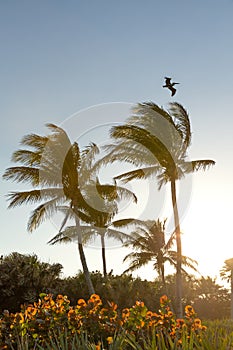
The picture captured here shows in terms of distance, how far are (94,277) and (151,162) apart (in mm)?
6902

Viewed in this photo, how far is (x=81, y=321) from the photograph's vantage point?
814cm

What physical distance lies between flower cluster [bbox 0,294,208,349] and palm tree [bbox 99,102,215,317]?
1466 cm

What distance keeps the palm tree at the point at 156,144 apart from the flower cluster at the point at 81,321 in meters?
14.7

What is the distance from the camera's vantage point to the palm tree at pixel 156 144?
2278cm

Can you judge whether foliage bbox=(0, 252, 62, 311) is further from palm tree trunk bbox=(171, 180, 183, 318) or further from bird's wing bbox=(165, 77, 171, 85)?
bird's wing bbox=(165, 77, 171, 85)

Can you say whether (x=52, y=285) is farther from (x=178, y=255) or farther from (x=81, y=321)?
(x=81, y=321)

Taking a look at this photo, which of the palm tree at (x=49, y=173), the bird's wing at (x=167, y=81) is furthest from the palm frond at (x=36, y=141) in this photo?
the bird's wing at (x=167, y=81)

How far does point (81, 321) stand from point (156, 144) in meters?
15.2

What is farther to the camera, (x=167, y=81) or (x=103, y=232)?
(x=103, y=232)

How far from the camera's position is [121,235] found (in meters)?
32.8

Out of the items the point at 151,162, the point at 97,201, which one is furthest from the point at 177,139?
the point at 97,201

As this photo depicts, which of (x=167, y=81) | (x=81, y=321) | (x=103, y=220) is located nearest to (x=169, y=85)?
(x=167, y=81)

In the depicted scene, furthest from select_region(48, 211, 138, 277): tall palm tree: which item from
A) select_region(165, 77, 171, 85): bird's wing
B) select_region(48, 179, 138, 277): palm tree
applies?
select_region(165, 77, 171, 85): bird's wing

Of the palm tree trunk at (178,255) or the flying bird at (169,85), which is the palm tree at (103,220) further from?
the flying bird at (169,85)
